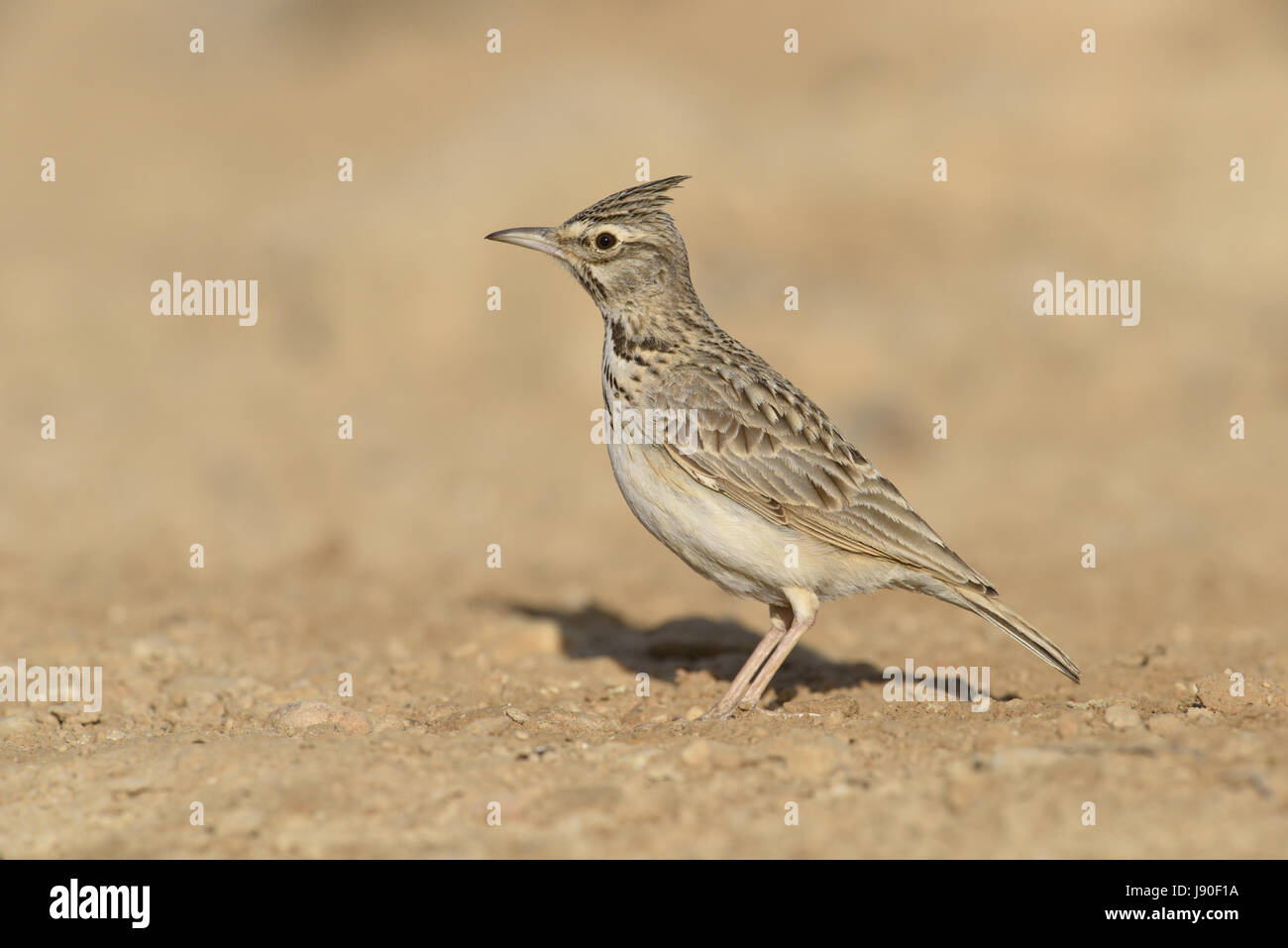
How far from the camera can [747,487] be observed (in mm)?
6816

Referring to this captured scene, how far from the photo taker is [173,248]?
20.3 meters

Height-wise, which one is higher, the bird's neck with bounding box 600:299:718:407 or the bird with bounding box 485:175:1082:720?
the bird's neck with bounding box 600:299:718:407

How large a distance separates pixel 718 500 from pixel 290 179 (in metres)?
18.1

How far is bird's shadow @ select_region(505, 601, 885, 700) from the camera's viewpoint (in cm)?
813

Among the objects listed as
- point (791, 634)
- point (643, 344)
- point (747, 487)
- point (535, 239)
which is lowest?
point (791, 634)

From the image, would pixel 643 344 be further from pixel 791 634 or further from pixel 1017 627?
pixel 1017 627

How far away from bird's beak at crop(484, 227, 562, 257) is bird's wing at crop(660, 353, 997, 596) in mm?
1082

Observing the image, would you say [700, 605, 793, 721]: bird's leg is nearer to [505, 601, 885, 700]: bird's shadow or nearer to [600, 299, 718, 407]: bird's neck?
[505, 601, 885, 700]: bird's shadow

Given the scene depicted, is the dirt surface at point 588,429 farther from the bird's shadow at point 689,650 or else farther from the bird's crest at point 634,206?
the bird's crest at point 634,206

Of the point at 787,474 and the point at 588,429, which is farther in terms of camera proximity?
the point at 588,429

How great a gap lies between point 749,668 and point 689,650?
2072mm

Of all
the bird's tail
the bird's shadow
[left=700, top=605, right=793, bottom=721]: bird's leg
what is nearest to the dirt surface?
the bird's shadow

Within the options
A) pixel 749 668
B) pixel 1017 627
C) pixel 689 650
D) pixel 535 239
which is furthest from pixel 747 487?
pixel 689 650

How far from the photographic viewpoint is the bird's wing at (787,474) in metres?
6.80
